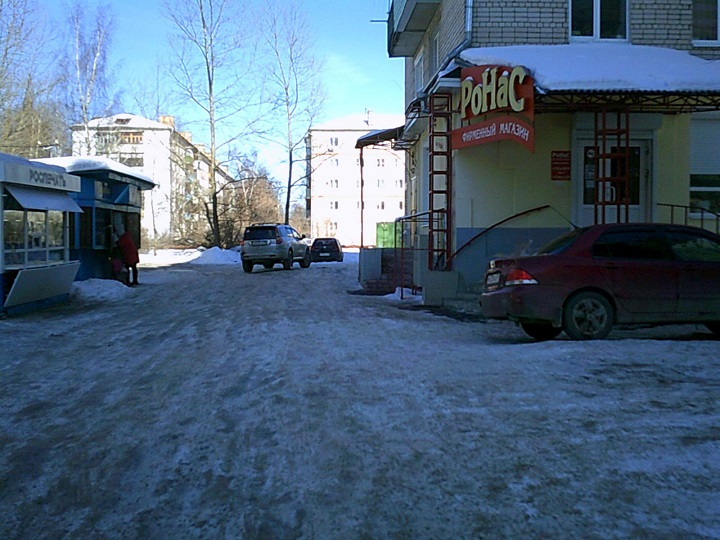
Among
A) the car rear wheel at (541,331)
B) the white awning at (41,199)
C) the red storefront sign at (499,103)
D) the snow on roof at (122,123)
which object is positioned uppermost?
the snow on roof at (122,123)

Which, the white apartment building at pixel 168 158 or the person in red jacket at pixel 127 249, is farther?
the white apartment building at pixel 168 158

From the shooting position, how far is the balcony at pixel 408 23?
17.7 metres

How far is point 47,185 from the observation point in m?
14.0

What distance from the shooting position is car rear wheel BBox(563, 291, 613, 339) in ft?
29.8

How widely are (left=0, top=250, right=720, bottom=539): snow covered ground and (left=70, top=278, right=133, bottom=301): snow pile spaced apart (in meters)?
7.02

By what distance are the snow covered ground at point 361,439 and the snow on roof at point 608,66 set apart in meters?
4.37

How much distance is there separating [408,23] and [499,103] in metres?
8.26

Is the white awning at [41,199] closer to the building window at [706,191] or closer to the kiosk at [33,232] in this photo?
the kiosk at [33,232]

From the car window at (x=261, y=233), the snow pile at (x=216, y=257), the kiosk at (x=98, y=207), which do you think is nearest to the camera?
the kiosk at (x=98, y=207)

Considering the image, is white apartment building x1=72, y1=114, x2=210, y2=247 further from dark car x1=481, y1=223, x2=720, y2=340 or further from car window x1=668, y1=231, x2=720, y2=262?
car window x1=668, y1=231, x2=720, y2=262

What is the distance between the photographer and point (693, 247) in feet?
30.9

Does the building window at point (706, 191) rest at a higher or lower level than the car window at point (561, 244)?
higher

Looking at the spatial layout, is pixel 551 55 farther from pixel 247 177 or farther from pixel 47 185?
pixel 247 177

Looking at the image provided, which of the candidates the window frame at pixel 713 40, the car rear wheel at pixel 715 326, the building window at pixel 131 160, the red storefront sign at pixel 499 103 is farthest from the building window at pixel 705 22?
the building window at pixel 131 160
